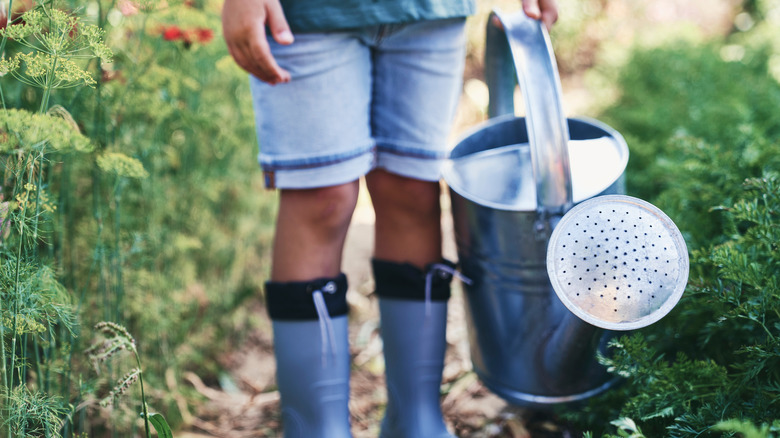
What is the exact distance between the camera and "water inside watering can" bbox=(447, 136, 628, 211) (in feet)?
3.73

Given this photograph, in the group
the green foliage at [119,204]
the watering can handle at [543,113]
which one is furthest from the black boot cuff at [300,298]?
the watering can handle at [543,113]

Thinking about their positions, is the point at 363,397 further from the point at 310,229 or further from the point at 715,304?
the point at 715,304

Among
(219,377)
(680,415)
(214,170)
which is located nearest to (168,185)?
(214,170)

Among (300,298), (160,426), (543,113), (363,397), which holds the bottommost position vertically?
(363,397)

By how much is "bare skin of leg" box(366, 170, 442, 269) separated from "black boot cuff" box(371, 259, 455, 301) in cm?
2

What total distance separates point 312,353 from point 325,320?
0.23 feet

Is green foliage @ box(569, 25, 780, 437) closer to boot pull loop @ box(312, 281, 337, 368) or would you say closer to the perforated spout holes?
the perforated spout holes

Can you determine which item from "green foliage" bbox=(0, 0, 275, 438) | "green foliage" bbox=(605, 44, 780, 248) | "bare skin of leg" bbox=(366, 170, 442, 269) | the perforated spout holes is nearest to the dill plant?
"green foliage" bbox=(0, 0, 275, 438)

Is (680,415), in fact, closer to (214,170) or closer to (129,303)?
(129,303)

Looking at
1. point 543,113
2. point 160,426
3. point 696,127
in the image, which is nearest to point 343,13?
point 543,113

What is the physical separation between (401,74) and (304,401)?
66cm

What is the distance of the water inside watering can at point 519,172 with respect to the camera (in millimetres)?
1138

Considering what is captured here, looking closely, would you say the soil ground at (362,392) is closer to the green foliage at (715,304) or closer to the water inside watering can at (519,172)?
the green foliage at (715,304)

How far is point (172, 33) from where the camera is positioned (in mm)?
1306
